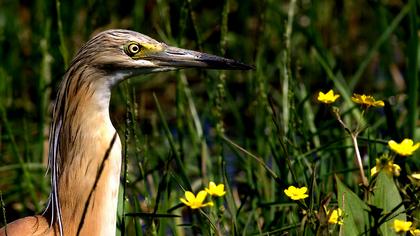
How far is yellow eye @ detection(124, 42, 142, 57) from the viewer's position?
3.22 m

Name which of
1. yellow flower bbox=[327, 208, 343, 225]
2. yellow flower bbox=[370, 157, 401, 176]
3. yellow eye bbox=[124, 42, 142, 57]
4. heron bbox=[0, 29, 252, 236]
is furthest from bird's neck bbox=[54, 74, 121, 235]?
yellow flower bbox=[370, 157, 401, 176]

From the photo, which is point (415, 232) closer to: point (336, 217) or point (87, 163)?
point (336, 217)

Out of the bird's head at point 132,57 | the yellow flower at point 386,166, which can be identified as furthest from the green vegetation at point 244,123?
the bird's head at point 132,57

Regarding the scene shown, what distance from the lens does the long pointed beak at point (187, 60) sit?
3.29m

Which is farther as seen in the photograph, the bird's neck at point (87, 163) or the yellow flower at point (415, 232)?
the bird's neck at point (87, 163)

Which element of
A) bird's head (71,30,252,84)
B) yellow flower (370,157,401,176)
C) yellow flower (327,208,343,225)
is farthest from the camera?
bird's head (71,30,252,84)

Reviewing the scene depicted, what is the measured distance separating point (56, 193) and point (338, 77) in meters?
1.77

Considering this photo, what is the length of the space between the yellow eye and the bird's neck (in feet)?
0.41

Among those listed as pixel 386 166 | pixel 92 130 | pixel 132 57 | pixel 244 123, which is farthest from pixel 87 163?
pixel 244 123

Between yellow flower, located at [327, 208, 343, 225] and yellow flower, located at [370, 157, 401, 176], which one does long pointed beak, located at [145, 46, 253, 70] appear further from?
yellow flower, located at [370, 157, 401, 176]

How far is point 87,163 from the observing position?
3283mm

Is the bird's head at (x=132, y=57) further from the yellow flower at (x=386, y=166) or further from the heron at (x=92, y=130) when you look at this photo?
the yellow flower at (x=386, y=166)

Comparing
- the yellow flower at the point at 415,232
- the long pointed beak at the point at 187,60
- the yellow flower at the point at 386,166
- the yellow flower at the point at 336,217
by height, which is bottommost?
the yellow flower at the point at 415,232

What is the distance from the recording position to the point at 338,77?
4.66 metres
